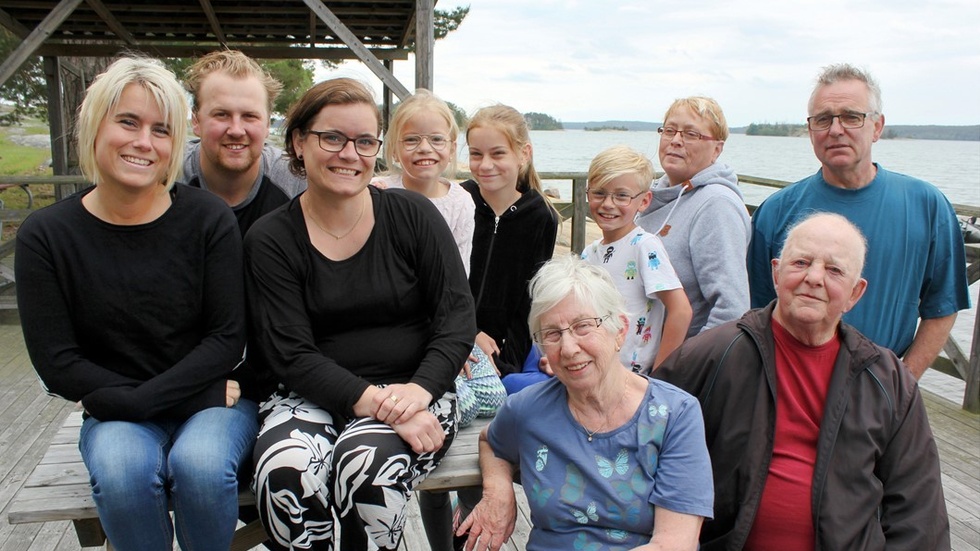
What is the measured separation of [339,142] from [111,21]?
6.93 metres

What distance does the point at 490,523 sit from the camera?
6.20ft

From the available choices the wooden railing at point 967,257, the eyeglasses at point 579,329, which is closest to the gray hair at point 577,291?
the eyeglasses at point 579,329

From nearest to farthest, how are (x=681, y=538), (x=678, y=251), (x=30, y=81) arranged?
(x=681, y=538) < (x=678, y=251) < (x=30, y=81)

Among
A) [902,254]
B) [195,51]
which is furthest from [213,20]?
[902,254]

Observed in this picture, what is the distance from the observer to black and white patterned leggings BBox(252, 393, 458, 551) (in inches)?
69.7

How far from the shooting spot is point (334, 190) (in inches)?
78.3

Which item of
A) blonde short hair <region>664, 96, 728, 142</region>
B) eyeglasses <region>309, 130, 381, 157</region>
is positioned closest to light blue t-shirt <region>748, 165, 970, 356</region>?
blonde short hair <region>664, 96, 728, 142</region>

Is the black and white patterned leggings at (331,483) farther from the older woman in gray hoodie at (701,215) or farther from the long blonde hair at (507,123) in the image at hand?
the long blonde hair at (507,123)

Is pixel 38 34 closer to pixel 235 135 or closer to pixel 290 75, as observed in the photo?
pixel 235 135

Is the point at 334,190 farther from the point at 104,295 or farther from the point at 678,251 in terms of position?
the point at 678,251

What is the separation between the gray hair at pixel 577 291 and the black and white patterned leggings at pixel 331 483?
0.48 meters

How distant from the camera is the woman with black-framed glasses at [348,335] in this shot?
1.79 m

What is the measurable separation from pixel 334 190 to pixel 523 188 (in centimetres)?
103

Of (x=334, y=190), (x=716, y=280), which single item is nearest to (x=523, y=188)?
(x=716, y=280)
